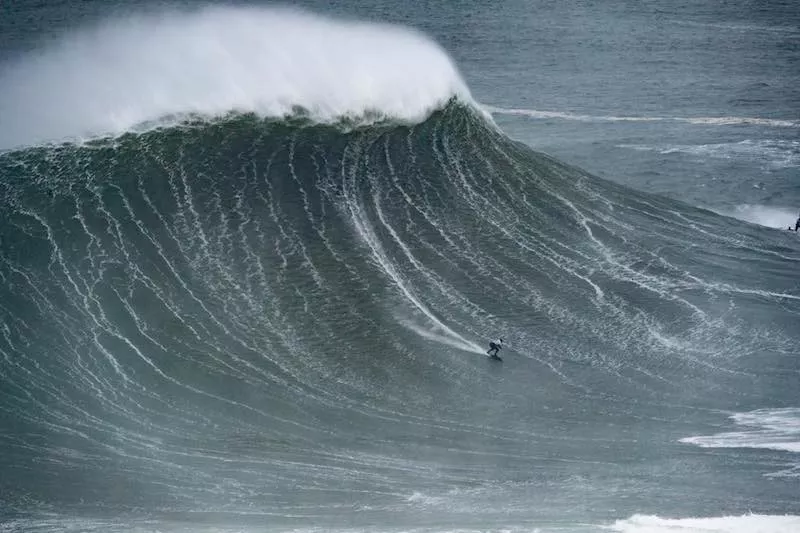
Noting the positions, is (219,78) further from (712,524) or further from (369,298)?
(712,524)

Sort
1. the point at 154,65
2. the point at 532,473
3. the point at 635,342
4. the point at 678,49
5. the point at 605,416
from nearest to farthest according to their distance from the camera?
the point at 532,473 → the point at 605,416 → the point at 635,342 → the point at 154,65 → the point at 678,49

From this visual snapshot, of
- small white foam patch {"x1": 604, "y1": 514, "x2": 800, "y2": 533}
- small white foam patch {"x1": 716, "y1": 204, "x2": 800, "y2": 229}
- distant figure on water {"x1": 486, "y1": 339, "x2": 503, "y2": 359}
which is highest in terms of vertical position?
small white foam patch {"x1": 716, "y1": 204, "x2": 800, "y2": 229}

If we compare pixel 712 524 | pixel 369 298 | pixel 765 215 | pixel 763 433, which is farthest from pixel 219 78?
pixel 712 524

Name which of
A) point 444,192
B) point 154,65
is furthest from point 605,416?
point 154,65

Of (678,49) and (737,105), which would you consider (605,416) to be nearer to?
(737,105)

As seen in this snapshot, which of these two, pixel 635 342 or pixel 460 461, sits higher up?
pixel 635 342

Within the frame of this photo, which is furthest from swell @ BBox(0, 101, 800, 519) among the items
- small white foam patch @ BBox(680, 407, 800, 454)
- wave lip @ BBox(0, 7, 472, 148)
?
wave lip @ BBox(0, 7, 472, 148)

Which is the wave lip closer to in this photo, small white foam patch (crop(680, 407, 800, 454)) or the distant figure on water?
Result: the distant figure on water
